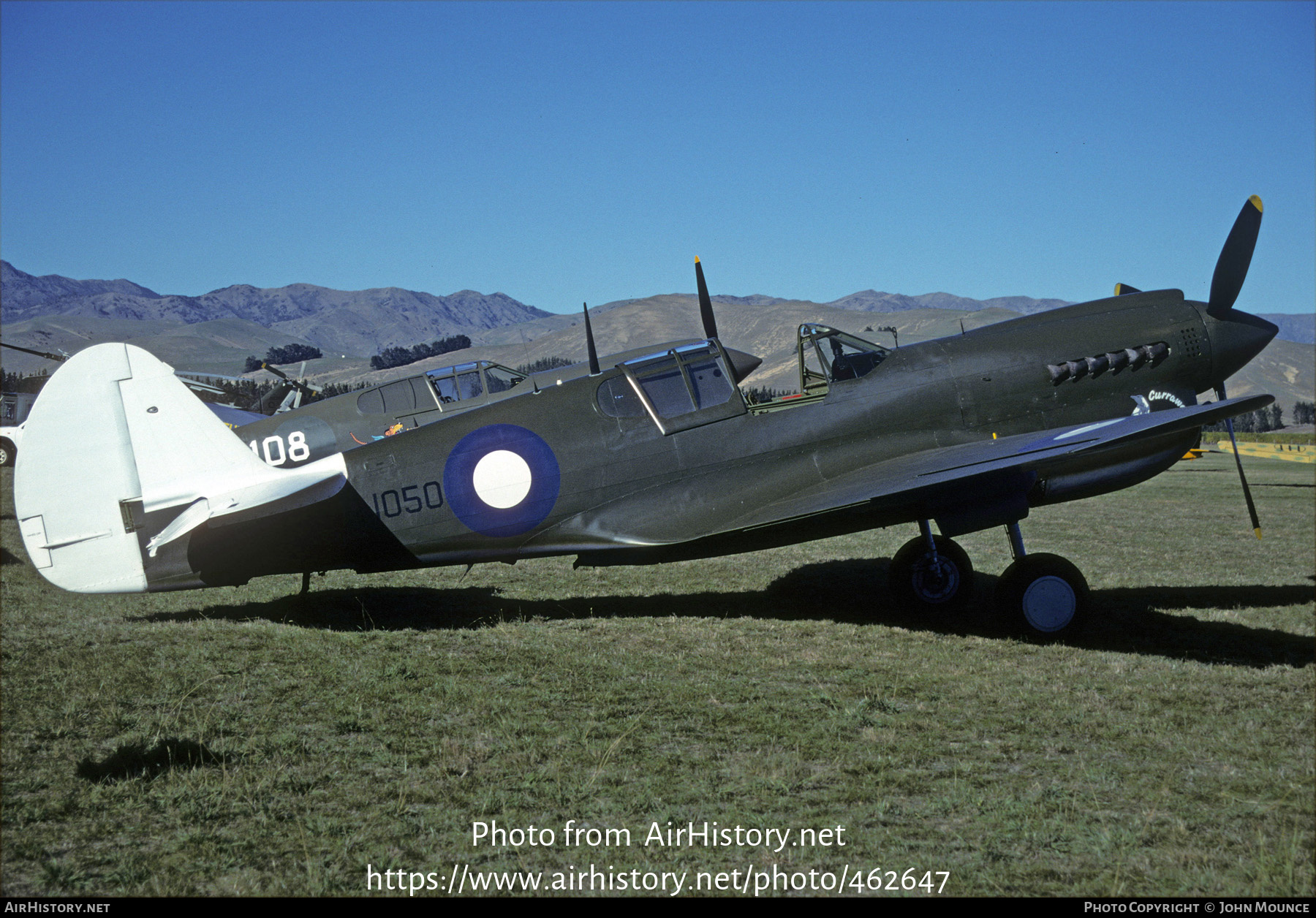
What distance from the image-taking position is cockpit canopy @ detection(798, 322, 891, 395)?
23.8ft

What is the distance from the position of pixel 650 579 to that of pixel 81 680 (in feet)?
17.5

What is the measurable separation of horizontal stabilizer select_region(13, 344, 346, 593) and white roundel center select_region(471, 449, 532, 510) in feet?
3.75

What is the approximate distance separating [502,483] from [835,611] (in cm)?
320

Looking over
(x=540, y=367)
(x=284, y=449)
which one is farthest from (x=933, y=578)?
(x=540, y=367)

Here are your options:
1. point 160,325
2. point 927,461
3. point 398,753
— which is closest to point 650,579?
point 927,461

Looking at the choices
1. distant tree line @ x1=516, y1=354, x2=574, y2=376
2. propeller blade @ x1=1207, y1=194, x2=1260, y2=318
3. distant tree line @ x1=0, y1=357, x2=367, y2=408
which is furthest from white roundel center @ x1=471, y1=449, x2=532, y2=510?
distant tree line @ x1=0, y1=357, x2=367, y2=408

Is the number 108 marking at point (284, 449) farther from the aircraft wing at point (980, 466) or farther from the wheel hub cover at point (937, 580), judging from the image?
the wheel hub cover at point (937, 580)

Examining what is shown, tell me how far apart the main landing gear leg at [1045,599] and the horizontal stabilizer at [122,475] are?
5420 mm

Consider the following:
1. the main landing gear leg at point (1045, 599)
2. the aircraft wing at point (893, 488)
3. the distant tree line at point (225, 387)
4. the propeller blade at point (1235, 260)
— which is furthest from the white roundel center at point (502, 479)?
the distant tree line at point (225, 387)

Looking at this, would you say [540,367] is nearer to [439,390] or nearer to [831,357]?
[439,390]

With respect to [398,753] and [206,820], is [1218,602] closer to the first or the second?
[398,753]

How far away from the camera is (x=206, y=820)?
329cm

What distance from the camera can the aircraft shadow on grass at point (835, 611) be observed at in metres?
6.11

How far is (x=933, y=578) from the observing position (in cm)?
729
